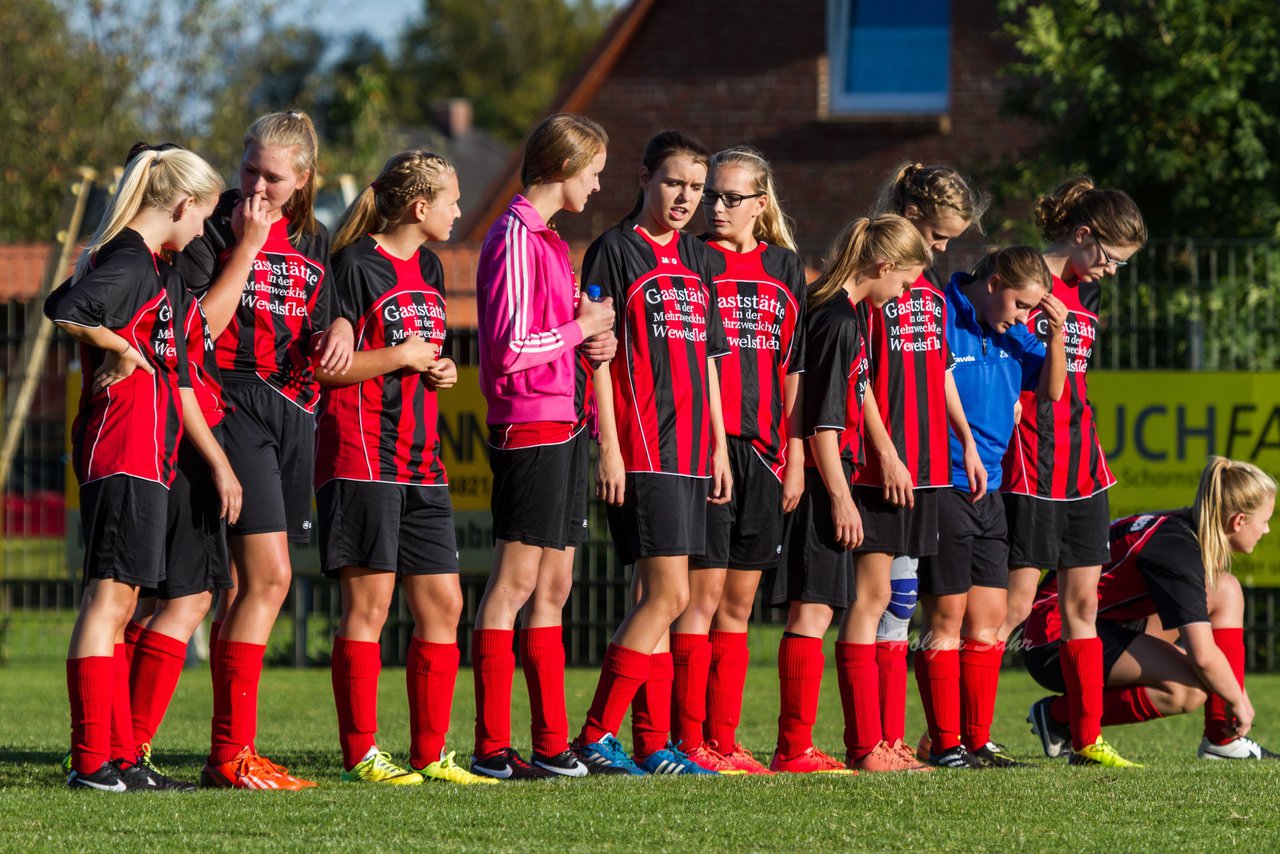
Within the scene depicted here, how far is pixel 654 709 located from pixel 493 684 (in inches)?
22.4

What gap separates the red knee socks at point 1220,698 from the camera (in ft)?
23.4

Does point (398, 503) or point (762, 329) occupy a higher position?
point (762, 329)

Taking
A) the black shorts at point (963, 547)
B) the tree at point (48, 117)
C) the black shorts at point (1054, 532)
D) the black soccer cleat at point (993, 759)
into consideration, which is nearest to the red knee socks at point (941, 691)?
the black soccer cleat at point (993, 759)

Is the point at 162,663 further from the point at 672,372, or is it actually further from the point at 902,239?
the point at 902,239

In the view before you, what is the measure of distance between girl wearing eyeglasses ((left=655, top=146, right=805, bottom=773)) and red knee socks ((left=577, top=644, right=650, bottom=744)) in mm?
305

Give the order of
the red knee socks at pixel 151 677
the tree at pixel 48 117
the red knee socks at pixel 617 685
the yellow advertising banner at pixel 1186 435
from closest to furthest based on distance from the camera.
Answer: the red knee socks at pixel 151 677, the red knee socks at pixel 617 685, the yellow advertising banner at pixel 1186 435, the tree at pixel 48 117

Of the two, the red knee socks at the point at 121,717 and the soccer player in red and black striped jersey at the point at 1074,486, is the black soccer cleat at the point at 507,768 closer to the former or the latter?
the red knee socks at the point at 121,717

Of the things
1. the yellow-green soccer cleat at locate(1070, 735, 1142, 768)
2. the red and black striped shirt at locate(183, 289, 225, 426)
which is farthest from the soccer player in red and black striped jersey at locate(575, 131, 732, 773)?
the yellow-green soccer cleat at locate(1070, 735, 1142, 768)

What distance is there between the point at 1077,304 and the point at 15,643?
917 centimetres

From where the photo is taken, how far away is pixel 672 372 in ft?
19.3

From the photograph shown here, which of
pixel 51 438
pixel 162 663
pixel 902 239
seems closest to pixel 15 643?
pixel 51 438

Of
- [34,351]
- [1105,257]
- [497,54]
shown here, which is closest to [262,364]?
[1105,257]

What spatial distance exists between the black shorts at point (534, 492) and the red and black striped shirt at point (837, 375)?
2.96 feet

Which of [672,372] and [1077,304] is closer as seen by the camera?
→ [672,372]
